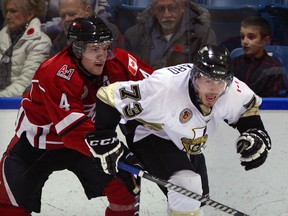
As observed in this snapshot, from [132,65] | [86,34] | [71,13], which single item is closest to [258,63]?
[132,65]

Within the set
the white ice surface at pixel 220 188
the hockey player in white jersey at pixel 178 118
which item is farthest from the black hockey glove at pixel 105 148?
the white ice surface at pixel 220 188

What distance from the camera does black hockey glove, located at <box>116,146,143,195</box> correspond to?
2635 millimetres

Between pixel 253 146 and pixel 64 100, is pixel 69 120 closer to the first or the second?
pixel 64 100

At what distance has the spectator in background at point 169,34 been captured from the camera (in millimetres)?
3377

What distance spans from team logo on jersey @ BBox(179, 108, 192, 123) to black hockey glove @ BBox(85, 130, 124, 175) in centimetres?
24

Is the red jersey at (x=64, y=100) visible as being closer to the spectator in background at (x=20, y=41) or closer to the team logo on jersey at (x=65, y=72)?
the team logo on jersey at (x=65, y=72)

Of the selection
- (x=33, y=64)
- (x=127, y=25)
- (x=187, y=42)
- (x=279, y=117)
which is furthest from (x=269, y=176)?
(x=33, y=64)

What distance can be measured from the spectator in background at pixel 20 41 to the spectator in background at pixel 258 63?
89 centimetres

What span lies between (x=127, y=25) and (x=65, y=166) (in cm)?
84

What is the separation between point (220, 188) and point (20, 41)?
1.14 metres

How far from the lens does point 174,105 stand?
247cm

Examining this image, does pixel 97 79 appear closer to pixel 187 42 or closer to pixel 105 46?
pixel 105 46

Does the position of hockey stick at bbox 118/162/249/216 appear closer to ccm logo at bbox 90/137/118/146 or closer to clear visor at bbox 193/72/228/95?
ccm logo at bbox 90/137/118/146

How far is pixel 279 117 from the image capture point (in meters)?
3.23
